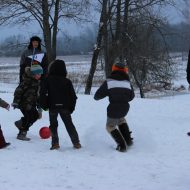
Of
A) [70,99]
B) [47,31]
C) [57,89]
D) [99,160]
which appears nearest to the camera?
[99,160]

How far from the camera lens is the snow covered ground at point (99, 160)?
6.21m

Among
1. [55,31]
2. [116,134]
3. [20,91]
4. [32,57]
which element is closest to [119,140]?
[116,134]

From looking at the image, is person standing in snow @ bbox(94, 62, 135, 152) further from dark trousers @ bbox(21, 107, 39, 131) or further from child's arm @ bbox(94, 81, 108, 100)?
dark trousers @ bbox(21, 107, 39, 131)

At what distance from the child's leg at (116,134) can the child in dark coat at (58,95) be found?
0.62 m

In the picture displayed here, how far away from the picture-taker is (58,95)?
8.16 meters

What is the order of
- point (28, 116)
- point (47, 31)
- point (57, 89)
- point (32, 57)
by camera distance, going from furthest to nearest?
point (47, 31)
point (32, 57)
point (28, 116)
point (57, 89)

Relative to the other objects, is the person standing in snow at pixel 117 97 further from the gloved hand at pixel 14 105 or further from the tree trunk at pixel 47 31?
the tree trunk at pixel 47 31

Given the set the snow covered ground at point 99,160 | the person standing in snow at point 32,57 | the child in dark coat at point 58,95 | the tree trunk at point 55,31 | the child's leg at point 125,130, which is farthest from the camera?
the tree trunk at point 55,31

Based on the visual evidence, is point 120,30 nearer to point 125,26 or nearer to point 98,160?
point 125,26

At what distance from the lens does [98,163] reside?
24.1 ft

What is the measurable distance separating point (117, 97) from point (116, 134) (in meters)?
0.64

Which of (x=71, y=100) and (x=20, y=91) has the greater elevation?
(x=20, y=91)

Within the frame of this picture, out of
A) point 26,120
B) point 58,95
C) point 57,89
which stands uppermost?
point 57,89

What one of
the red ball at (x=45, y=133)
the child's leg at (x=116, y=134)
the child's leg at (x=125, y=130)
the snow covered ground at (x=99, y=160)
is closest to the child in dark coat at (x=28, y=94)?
the red ball at (x=45, y=133)
